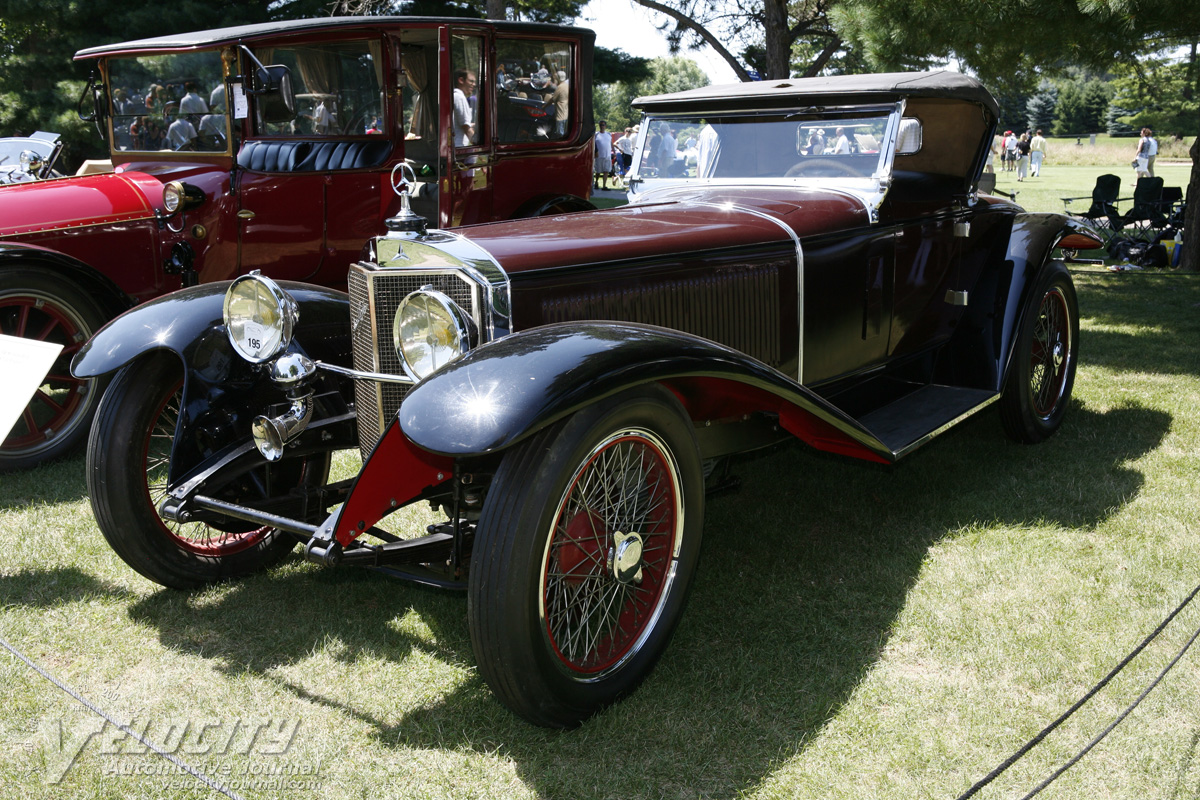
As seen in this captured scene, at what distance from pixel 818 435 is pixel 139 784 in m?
2.31

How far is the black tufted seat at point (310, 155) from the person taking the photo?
18.8ft

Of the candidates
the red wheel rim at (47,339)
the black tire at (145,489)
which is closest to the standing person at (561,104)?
the red wheel rim at (47,339)

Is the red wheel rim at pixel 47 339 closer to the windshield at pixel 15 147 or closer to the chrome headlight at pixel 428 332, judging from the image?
the chrome headlight at pixel 428 332

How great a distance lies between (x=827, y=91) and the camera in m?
3.96

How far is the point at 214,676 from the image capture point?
2898mm

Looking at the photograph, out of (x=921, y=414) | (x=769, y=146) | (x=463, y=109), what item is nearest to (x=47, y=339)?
(x=463, y=109)

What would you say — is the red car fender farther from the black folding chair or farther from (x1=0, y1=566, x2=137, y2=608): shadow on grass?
the black folding chair

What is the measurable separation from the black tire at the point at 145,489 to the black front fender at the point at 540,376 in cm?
123

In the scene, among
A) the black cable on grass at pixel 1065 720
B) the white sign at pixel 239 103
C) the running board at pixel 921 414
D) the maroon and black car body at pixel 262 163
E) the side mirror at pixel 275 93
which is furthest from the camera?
the white sign at pixel 239 103

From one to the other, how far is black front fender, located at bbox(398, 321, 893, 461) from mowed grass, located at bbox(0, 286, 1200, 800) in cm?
91

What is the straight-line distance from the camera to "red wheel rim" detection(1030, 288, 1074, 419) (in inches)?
193

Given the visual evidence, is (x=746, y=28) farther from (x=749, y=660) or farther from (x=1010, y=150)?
(x=1010, y=150)

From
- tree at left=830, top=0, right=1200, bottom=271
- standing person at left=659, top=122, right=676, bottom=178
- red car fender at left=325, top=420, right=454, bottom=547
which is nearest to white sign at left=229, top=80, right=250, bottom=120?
standing person at left=659, top=122, right=676, bottom=178

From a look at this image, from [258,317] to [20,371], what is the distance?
1025 mm
